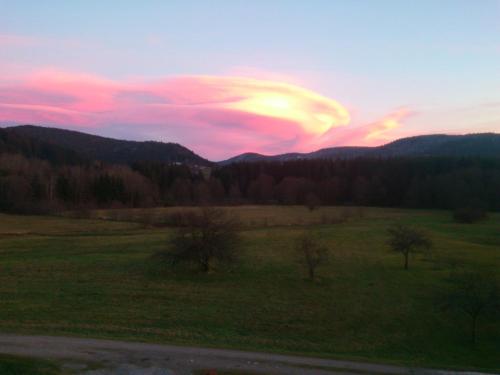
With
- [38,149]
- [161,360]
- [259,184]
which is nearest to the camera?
[161,360]

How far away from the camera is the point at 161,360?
14.5 m

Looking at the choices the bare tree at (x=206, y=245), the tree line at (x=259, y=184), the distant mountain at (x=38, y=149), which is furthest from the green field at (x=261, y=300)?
the distant mountain at (x=38, y=149)

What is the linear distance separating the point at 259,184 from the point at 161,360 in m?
144

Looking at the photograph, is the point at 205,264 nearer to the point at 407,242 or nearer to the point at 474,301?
the point at 407,242

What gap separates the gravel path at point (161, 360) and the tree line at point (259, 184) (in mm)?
89024

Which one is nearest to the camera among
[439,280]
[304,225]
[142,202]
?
[439,280]

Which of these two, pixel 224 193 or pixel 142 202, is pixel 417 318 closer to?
pixel 142 202

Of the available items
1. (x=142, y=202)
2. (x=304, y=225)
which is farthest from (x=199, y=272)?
(x=142, y=202)

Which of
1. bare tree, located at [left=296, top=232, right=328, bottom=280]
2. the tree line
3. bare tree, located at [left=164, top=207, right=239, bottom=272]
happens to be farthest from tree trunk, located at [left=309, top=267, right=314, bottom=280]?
the tree line

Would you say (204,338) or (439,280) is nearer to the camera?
(204,338)

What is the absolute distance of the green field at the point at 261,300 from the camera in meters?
20.8

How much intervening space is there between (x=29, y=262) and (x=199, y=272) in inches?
581

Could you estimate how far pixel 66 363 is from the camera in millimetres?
13594

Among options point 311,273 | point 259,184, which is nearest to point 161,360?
point 311,273
